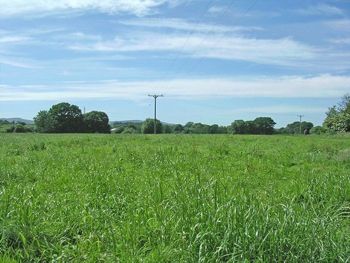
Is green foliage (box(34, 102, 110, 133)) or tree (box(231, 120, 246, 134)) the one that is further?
tree (box(231, 120, 246, 134))

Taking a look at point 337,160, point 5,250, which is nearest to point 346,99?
point 337,160

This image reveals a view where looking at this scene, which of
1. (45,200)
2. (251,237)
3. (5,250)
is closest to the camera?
(251,237)

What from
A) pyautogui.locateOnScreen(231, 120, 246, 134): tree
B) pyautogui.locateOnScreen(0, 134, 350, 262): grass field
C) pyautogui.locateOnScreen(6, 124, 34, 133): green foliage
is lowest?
pyautogui.locateOnScreen(0, 134, 350, 262): grass field

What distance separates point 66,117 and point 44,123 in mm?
4720

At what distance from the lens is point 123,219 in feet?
20.5

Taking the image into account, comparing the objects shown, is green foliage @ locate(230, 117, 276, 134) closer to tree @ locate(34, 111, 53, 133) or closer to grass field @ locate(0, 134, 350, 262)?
tree @ locate(34, 111, 53, 133)

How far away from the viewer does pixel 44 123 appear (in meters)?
93.9

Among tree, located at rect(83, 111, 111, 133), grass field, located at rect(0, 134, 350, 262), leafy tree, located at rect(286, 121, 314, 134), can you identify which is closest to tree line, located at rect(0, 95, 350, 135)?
tree, located at rect(83, 111, 111, 133)

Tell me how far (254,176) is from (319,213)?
6.00m

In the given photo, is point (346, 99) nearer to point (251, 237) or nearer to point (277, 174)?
point (277, 174)

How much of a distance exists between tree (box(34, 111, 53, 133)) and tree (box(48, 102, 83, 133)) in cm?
63

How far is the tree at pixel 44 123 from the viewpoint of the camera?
92812 millimetres

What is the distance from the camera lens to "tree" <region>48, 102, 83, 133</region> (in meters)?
94.2

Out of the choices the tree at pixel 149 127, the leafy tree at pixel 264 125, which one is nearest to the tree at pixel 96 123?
the tree at pixel 149 127
